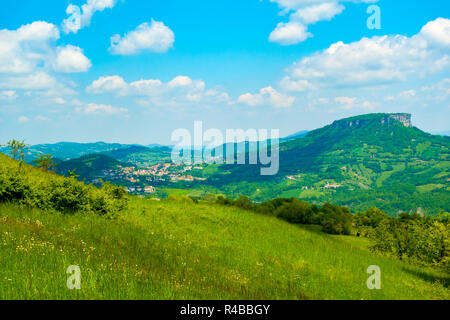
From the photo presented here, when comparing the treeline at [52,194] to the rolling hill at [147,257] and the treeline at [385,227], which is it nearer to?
the rolling hill at [147,257]

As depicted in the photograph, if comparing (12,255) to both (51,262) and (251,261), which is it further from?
(251,261)

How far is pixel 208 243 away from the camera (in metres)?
22.0

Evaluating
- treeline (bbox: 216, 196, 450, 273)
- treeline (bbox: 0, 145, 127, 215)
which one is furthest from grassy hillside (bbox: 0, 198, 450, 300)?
treeline (bbox: 216, 196, 450, 273)

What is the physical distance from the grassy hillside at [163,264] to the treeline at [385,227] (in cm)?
1016

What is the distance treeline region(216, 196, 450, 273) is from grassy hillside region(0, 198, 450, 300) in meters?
10.2

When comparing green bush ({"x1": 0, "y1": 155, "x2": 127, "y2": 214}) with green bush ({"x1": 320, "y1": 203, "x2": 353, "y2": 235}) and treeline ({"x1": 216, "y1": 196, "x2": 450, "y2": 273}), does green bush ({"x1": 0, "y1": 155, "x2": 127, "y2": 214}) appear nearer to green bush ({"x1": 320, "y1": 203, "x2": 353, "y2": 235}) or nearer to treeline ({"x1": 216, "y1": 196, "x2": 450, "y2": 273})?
treeline ({"x1": 216, "y1": 196, "x2": 450, "y2": 273})

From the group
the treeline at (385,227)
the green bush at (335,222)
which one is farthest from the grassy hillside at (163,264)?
the green bush at (335,222)

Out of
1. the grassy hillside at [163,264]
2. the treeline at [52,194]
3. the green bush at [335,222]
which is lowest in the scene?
the green bush at [335,222]

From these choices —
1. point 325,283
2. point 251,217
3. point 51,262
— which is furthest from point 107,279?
point 251,217

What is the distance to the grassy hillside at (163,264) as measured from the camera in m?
9.58

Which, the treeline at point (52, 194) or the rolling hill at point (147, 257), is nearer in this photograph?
the rolling hill at point (147, 257)

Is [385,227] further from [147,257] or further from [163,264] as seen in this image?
[147,257]

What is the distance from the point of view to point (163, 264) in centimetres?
1413

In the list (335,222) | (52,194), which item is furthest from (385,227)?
(52,194)
